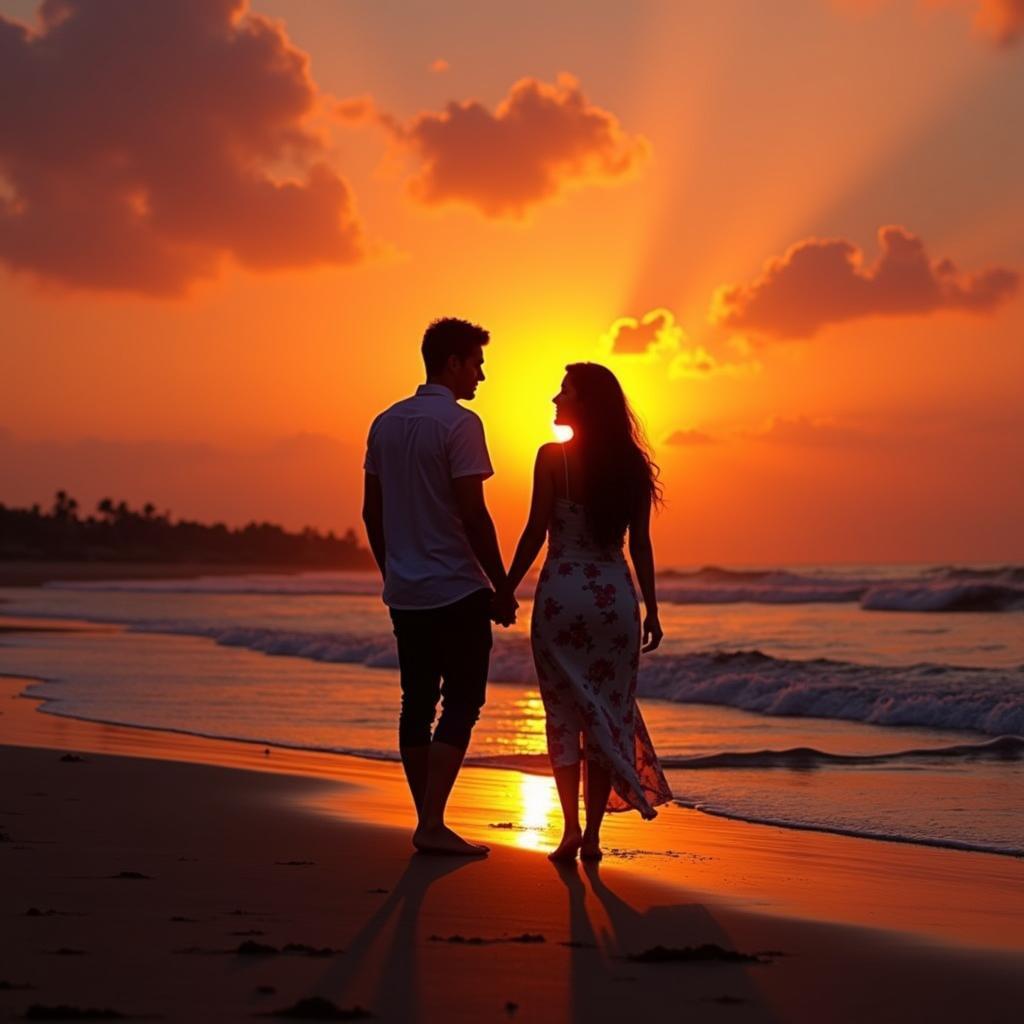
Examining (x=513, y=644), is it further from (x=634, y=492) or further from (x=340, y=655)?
(x=634, y=492)

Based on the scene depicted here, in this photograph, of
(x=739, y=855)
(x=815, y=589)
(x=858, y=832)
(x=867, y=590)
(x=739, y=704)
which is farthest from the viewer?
(x=815, y=589)

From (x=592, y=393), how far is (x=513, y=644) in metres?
14.0

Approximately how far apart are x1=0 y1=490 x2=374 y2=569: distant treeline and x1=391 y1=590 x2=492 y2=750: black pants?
96.5 meters

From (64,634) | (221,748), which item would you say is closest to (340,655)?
(64,634)

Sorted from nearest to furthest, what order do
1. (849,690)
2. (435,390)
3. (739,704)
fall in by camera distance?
(435,390) → (849,690) → (739,704)

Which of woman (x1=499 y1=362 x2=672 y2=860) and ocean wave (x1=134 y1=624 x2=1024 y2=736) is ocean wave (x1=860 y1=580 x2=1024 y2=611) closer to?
ocean wave (x1=134 y1=624 x2=1024 y2=736)

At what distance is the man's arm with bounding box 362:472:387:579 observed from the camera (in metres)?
6.26

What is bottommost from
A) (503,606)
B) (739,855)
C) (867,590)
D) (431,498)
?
(739,855)

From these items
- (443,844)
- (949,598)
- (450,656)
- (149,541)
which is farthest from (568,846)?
(149,541)

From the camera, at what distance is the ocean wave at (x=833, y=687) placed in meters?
12.5

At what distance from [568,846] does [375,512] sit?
1574 mm

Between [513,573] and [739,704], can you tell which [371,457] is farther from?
[739,704]

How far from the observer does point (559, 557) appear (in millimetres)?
6152

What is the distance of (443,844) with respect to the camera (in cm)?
605
